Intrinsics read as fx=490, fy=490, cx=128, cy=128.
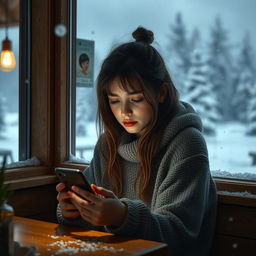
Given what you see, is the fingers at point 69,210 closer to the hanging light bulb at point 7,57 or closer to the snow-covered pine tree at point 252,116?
the snow-covered pine tree at point 252,116

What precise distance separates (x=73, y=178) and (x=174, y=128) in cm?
47

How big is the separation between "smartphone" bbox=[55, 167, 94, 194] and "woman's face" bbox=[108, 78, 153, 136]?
1.22ft

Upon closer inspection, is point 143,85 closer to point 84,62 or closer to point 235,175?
point 235,175

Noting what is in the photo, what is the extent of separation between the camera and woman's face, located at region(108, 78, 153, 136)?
1892 mm

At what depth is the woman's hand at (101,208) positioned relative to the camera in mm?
1544

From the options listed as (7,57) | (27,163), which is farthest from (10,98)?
(27,163)

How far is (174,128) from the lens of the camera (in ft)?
6.18

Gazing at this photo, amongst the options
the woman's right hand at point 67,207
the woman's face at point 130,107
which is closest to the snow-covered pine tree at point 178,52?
the woman's face at point 130,107

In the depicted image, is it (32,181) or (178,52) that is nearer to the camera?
(178,52)

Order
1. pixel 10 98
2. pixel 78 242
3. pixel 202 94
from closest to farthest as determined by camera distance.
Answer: pixel 78 242 < pixel 202 94 < pixel 10 98

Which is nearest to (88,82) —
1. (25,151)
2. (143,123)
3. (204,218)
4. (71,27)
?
(71,27)

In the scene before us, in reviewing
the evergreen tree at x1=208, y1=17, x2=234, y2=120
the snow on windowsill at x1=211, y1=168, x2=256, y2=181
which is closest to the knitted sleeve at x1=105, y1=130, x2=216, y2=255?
the snow on windowsill at x1=211, y1=168, x2=256, y2=181

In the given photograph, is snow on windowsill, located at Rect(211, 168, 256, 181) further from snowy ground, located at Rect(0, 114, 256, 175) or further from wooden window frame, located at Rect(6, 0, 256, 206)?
wooden window frame, located at Rect(6, 0, 256, 206)

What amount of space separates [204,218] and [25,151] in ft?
3.73
